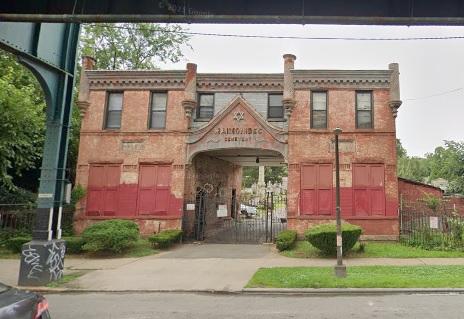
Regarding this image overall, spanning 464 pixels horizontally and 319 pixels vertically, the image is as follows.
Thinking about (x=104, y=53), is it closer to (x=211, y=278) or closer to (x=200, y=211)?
(x=200, y=211)

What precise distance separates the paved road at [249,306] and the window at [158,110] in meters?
12.2

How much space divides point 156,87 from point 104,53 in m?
15.8

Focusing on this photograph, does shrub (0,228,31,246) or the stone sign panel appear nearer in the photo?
shrub (0,228,31,246)

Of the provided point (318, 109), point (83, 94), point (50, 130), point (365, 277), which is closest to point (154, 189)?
point (83, 94)

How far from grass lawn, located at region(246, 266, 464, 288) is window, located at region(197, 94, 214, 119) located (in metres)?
10.5

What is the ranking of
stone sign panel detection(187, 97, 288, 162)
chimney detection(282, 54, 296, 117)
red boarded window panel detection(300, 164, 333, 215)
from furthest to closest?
stone sign panel detection(187, 97, 288, 162)
chimney detection(282, 54, 296, 117)
red boarded window panel detection(300, 164, 333, 215)

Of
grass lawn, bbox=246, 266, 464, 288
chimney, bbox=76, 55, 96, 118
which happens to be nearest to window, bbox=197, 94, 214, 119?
chimney, bbox=76, 55, 96, 118

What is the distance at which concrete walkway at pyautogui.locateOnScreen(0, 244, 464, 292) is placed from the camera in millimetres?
11375

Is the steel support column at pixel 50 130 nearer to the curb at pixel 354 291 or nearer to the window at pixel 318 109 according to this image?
the curb at pixel 354 291

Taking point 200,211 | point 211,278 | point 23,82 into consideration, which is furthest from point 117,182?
point 211,278

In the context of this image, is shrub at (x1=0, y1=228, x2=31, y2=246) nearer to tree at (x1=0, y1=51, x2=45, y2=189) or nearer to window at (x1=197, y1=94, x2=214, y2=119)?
tree at (x1=0, y1=51, x2=45, y2=189)

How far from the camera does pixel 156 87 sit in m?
21.5

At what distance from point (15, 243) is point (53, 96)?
783 centimetres

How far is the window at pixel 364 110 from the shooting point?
2034cm
